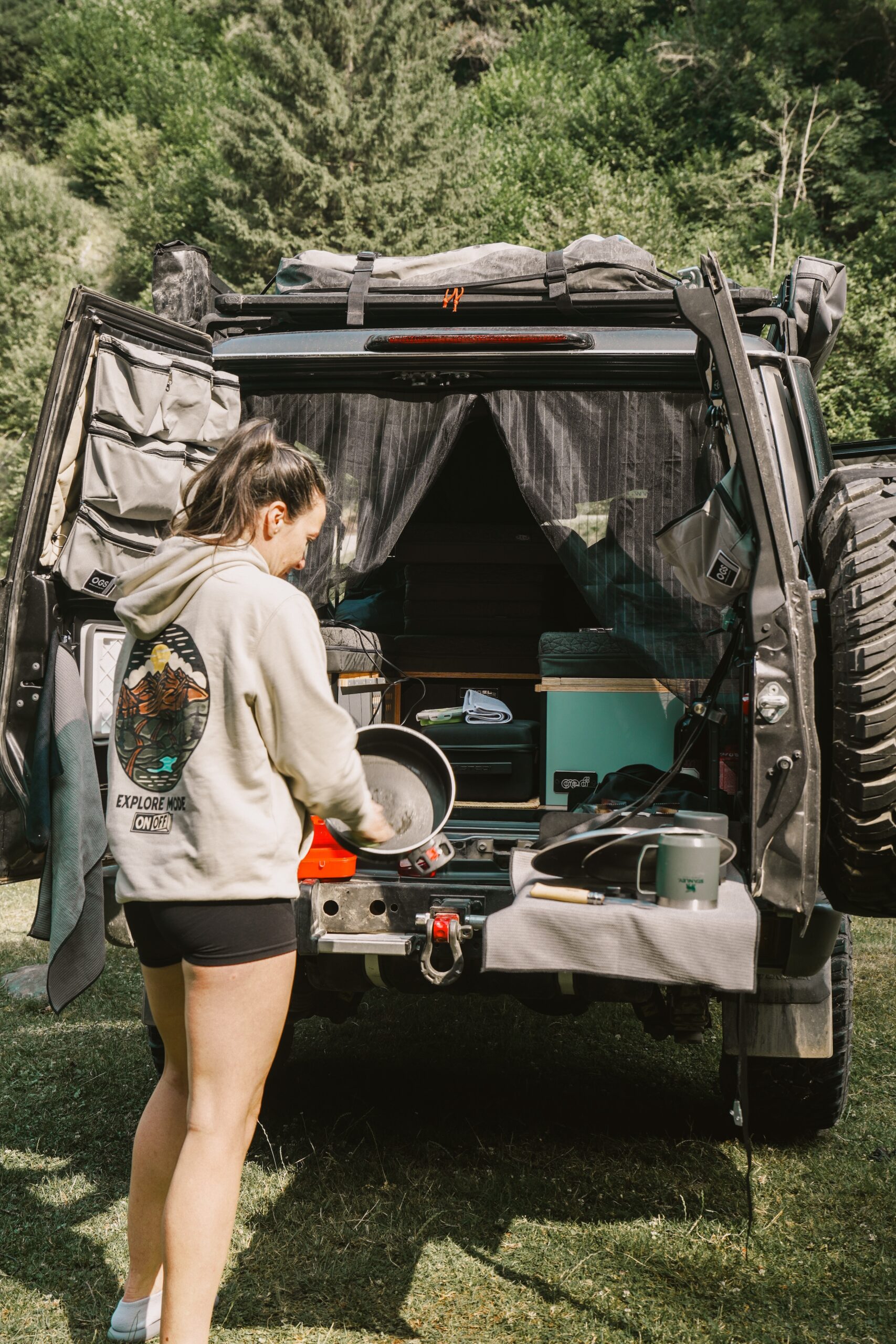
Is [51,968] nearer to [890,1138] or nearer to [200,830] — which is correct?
[200,830]

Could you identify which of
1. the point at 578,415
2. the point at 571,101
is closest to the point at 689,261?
the point at 571,101

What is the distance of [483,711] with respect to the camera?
4695mm

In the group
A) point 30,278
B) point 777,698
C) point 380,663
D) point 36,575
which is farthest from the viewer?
Result: point 30,278

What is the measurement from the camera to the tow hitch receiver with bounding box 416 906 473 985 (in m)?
2.80

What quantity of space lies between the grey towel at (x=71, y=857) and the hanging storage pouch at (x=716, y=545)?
5.85 ft

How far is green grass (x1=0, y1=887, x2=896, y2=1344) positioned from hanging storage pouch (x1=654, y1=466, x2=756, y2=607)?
1.70 meters

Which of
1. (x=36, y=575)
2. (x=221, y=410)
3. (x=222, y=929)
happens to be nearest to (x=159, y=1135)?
(x=222, y=929)

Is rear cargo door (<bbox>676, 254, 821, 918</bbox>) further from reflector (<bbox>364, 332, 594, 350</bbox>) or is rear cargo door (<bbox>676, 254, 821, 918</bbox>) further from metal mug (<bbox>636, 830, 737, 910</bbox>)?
reflector (<bbox>364, 332, 594, 350</bbox>)

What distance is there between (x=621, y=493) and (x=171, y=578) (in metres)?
2.10

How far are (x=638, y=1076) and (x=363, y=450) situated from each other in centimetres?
252

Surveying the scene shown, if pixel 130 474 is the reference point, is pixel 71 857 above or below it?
below

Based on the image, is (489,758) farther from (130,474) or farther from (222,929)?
(222,929)

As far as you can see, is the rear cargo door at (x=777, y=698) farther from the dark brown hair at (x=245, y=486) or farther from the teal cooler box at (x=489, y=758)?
the teal cooler box at (x=489, y=758)

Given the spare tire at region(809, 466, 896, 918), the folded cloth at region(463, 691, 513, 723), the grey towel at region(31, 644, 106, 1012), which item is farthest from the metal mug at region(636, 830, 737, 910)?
the folded cloth at region(463, 691, 513, 723)
